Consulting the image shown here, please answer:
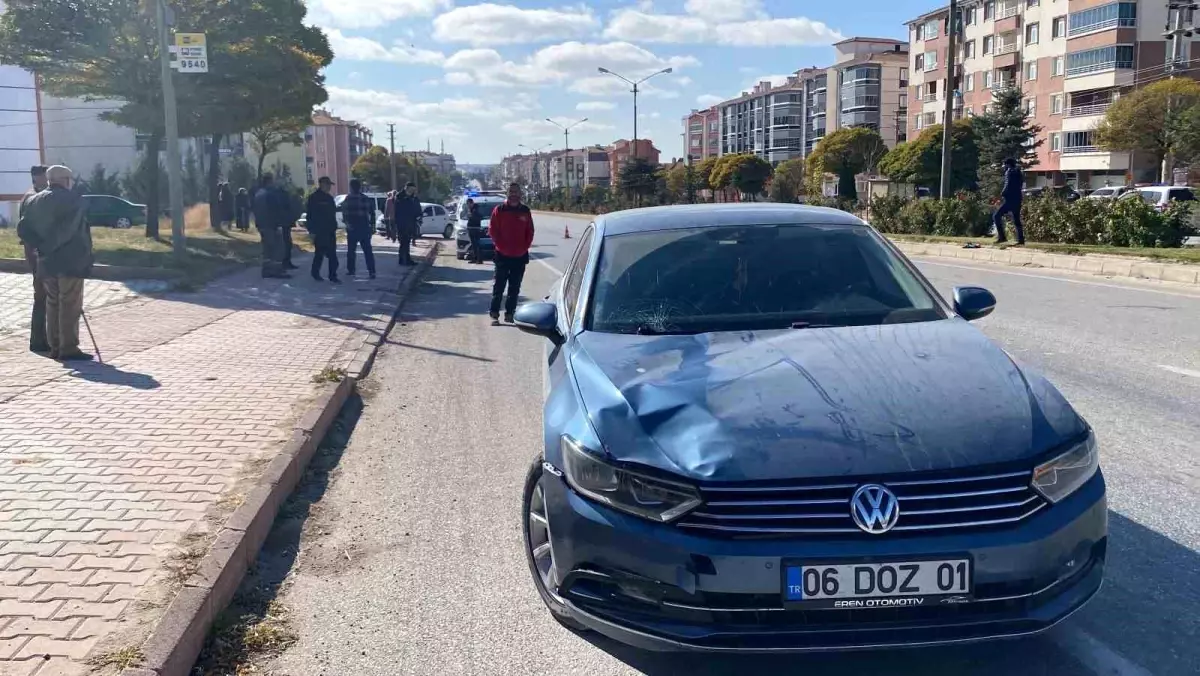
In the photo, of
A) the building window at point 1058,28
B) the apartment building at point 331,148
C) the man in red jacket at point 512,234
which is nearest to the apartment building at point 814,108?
the building window at point 1058,28

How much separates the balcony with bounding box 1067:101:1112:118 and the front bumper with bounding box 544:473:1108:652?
2824 inches

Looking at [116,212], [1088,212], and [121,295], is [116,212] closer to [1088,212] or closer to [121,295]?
[121,295]

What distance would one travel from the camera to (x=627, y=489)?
334 centimetres

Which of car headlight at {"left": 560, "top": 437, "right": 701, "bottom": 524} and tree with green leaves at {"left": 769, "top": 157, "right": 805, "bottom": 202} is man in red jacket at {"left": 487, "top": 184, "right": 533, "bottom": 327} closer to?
car headlight at {"left": 560, "top": 437, "right": 701, "bottom": 524}

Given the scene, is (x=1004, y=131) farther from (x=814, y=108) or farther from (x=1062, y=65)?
(x=814, y=108)

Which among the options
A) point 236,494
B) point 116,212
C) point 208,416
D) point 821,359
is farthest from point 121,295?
point 116,212

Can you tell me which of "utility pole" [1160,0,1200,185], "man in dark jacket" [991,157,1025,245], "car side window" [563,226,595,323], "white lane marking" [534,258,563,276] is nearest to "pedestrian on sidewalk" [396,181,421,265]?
"white lane marking" [534,258,563,276]

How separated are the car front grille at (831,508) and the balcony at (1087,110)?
71793 mm

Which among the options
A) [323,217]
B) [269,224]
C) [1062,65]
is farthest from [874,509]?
[1062,65]

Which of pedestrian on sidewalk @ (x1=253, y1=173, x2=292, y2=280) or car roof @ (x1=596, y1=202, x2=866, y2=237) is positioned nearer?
car roof @ (x1=596, y1=202, x2=866, y2=237)

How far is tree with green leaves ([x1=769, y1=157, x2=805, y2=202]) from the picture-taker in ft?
203

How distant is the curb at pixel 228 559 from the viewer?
3688mm

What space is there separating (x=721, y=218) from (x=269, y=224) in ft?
50.5

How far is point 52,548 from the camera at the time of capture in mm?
4668
